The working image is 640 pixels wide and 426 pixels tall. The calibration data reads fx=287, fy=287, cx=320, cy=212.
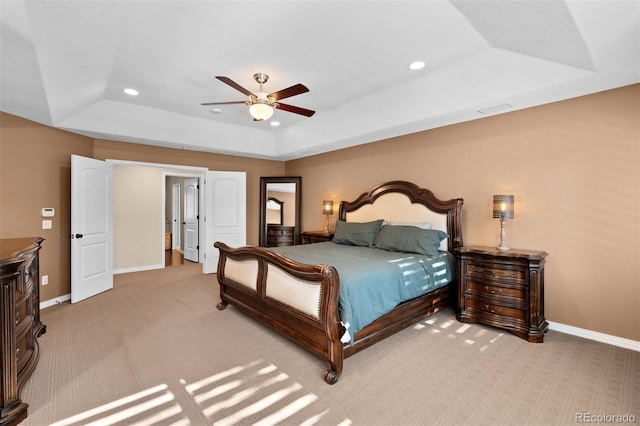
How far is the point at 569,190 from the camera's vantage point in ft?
10.4

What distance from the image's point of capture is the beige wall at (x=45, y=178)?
3639 millimetres

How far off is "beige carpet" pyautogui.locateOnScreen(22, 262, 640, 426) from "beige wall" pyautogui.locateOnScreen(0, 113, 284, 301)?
51.2 inches

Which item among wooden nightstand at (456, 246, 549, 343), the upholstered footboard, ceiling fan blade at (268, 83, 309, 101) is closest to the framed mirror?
the upholstered footboard

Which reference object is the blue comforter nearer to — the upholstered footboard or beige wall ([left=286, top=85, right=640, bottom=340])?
the upholstered footboard

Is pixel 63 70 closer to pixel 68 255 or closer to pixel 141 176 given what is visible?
pixel 68 255

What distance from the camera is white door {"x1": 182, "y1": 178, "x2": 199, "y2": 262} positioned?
24.8ft

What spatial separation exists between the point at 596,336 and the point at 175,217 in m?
9.37

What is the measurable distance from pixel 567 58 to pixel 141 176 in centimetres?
736

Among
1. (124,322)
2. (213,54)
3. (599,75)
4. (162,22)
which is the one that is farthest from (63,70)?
(599,75)

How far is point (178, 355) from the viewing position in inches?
106

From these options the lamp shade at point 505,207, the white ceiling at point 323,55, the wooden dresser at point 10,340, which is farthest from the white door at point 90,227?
the lamp shade at point 505,207

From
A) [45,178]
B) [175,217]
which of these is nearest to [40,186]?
[45,178]

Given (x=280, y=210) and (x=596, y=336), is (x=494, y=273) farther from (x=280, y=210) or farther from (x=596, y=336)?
(x=280, y=210)

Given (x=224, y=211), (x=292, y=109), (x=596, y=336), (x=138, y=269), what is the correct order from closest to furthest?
(x=596, y=336) < (x=292, y=109) < (x=224, y=211) < (x=138, y=269)
